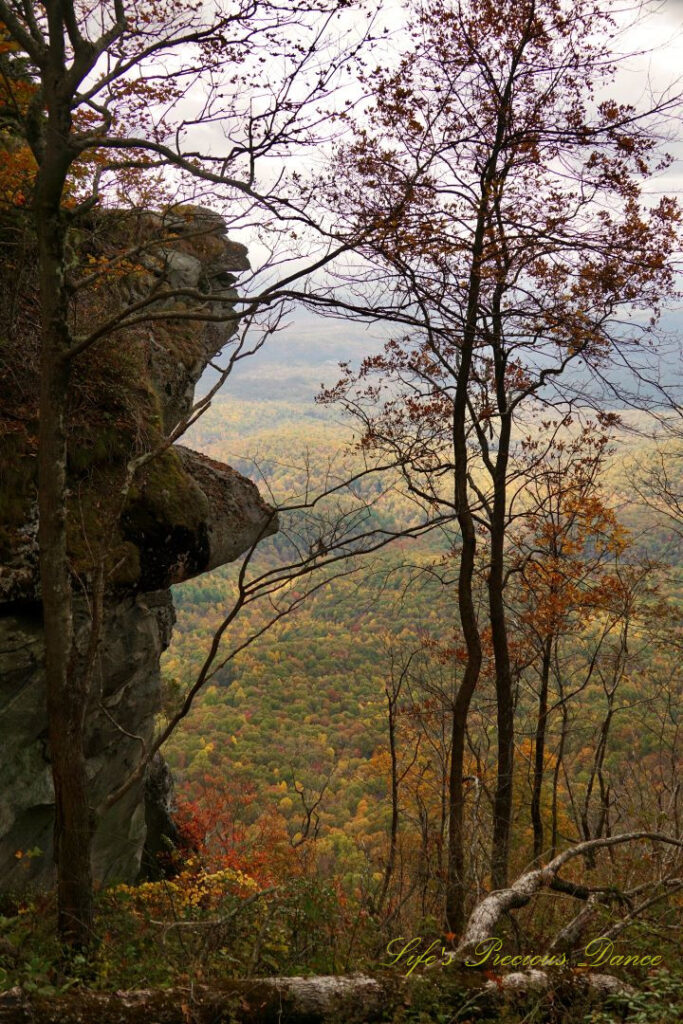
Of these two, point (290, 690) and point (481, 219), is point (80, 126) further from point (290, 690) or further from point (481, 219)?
point (290, 690)

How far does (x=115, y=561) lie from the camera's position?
785cm

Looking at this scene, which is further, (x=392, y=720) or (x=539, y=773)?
(x=539, y=773)

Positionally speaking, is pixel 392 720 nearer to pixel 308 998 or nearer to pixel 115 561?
pixel 115 561

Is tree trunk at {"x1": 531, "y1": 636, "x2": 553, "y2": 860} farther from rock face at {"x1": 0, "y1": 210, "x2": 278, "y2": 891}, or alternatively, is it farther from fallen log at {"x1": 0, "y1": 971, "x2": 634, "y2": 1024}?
fallen log at {"x1": 0, "y1": 971, "x2": 634, "y2": 1024}

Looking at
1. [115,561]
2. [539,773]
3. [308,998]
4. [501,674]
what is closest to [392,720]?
[539,773]

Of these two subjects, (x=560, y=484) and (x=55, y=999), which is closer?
(x=55, y=999)

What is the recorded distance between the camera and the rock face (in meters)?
6.94

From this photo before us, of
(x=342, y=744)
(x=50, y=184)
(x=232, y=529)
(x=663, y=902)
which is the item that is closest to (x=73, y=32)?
(x=50, y=184)

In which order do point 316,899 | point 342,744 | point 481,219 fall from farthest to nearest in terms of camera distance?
1. point 342,744
2. point 481,219
3. point 316,899

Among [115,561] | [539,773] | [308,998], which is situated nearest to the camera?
[308,998]

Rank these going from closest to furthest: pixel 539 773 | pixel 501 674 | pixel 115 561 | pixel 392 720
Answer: pixel 115 561 → pixel 501 674 → pixel 392 720 → pixel 539 773

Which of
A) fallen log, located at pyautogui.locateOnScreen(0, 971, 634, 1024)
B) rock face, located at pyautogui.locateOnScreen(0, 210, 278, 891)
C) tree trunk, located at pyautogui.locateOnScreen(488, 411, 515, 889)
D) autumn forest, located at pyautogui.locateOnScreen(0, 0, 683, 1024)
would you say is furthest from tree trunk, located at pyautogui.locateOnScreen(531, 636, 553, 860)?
fallen log, located at pyautogui.locateOnScreen(0, 971, 634, 1024)

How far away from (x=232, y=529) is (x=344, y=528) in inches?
192

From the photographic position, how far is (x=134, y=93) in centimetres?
516
